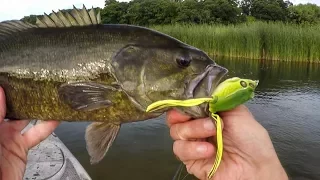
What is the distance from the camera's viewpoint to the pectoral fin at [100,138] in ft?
8.23

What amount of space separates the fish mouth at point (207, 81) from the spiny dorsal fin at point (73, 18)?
0.90 metres

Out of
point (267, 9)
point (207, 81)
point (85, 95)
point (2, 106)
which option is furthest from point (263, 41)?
point (267, 9)

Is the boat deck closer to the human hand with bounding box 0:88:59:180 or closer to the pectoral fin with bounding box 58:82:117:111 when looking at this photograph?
the human hand with bounding box 0:88:59:180

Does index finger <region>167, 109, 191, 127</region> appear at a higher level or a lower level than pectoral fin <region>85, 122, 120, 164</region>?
higher

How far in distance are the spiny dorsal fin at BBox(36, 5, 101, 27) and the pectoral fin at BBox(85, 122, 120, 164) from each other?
2.58 ft

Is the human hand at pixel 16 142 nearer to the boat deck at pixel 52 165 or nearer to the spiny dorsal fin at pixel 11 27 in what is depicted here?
the spiny dorsal fin at pixel 11 27

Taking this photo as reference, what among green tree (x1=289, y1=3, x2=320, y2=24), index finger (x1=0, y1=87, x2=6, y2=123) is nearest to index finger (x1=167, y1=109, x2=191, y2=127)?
index finger (x1=0, y1=87, x2=6, y2=123)

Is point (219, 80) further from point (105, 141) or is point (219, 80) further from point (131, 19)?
point (131, 19)

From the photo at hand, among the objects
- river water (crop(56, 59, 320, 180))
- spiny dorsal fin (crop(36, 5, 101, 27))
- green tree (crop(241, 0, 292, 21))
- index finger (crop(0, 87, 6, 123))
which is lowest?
river water (crop(56, 59, 320, 180))

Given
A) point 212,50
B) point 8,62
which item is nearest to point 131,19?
point 212,50

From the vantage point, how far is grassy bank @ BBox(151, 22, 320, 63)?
1972 centimetres

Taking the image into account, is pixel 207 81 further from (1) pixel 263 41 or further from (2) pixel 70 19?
(1) pixel 263 41

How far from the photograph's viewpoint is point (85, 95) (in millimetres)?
2354

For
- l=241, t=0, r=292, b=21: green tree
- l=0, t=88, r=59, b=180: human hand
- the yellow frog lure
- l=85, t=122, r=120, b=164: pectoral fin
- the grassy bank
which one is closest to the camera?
the yellow frog lure
